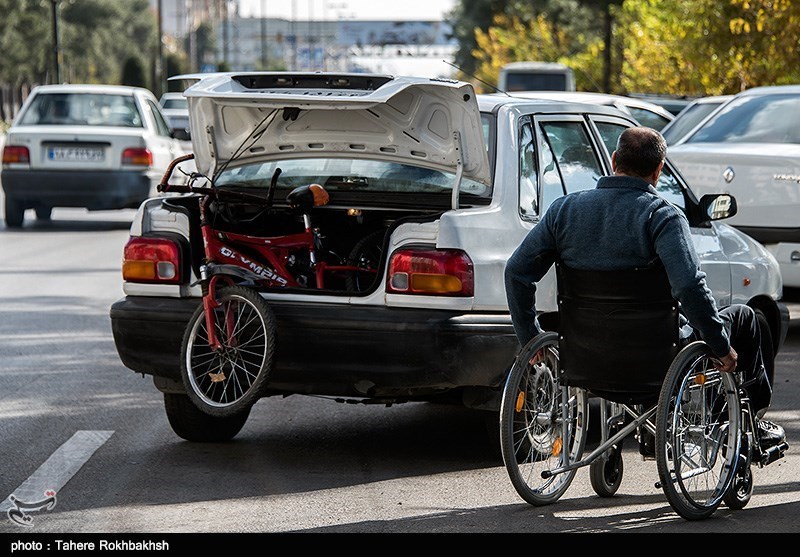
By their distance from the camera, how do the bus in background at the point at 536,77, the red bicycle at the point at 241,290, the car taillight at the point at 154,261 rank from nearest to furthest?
the red bicycle at the point at 241,290
the car taillight at the point at 154,261
the bus in background at the point at 536,77

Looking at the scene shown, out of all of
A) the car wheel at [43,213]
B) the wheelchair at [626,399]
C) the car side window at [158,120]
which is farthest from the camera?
the car wheel at [43,213]

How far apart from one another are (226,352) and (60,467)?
2.75ft

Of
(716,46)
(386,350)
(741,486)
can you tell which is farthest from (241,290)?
(716,46)

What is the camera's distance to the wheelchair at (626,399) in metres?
5.61

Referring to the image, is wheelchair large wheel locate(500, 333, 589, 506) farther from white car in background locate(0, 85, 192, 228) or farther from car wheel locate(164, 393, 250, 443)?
white car in background locate(0, 85, 192, 228)

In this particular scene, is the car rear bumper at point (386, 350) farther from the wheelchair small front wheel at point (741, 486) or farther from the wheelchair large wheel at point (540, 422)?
the wheelchair small front wheel at point (741, 486)

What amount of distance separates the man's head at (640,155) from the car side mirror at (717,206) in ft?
5.97

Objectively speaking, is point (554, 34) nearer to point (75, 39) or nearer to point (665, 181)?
point (75, 39)

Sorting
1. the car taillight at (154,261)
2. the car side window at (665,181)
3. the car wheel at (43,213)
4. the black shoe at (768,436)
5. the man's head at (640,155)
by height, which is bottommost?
the car wheel at (43,213)

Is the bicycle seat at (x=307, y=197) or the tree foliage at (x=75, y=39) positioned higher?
the bicycle seat at (x=307, y=197)

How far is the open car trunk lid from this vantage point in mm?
6695

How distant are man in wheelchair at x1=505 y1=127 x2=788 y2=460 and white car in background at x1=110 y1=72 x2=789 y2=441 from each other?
0.65 metres

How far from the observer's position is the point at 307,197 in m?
6.92

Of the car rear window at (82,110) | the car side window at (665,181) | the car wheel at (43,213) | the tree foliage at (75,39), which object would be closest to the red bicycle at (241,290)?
the car side window at (665,181)
